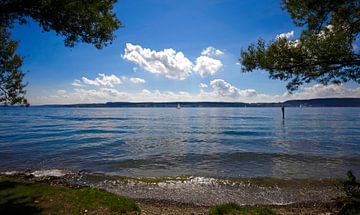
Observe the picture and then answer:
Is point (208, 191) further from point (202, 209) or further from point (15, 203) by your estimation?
point (15, 203)

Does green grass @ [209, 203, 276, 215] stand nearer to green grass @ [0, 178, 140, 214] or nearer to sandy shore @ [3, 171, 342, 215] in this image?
sandy shore @ [3, 171, 342, 215]

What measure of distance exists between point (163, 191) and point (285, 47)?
9.45 meters

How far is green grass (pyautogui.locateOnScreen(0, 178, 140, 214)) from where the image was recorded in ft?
26.9

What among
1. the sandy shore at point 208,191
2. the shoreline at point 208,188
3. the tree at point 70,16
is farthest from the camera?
the shoreline at point 208,188

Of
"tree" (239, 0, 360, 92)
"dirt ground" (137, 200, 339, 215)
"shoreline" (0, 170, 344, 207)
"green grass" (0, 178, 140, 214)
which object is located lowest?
"shoreline" (0, 170, 344, 207)

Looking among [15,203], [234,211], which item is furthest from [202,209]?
[15,203]

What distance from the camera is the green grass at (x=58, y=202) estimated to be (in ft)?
26.9

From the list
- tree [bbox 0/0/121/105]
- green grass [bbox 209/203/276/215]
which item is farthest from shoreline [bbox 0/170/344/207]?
tree [bbox 0/0/121/105]

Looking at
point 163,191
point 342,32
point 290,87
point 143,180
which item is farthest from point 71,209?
point 342,32

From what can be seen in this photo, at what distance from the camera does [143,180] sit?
51.9ft

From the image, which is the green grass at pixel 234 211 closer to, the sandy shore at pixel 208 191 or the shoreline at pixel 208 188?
the sandy shore at pixel 208 191

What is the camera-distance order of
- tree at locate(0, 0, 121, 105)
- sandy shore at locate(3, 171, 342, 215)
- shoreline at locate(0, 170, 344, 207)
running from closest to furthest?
1. tree at locate(0, 0, 121, 105)
2. sandy shore at locate(3, 171, 342, 215)
3. shoreline at locate(0, 170, 344, 207)

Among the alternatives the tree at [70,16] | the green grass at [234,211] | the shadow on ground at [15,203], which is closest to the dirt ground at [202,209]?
the green grass at [234,211]

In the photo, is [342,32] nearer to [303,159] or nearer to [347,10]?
[347,10]
